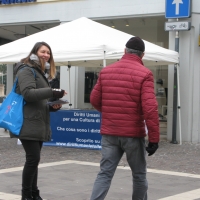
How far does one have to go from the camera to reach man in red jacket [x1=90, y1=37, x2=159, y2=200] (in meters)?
4.61

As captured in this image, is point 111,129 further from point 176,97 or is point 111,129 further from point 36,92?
point 176,97

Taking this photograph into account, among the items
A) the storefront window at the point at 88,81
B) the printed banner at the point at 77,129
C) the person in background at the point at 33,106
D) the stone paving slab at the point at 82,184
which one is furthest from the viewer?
the storefront window at the point at 88,81

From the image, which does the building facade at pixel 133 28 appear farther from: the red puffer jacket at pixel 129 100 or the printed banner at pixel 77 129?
the red puffer jacket at pixel 129 100

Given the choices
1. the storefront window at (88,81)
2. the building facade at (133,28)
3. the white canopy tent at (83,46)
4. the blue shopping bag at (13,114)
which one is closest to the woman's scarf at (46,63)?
the blue shopping bag at (13,114)

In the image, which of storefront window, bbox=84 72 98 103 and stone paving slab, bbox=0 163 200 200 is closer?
stone paving slab, bbox=0 163 200 200

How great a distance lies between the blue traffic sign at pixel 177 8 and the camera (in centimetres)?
1223

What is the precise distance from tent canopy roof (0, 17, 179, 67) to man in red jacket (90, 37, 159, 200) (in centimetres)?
541

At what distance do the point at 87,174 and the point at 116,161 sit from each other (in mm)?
3175

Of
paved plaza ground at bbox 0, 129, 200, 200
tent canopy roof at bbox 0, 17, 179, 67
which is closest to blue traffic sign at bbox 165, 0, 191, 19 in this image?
tent canopy roof at bbox 0, 17, 179, 67

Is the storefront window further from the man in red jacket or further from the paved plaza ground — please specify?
the man in red jacket

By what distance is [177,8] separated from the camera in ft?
40.4

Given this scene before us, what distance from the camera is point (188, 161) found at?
382 inches

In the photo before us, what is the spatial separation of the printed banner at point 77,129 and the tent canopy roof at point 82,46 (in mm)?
1256

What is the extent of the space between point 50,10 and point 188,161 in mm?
6985
